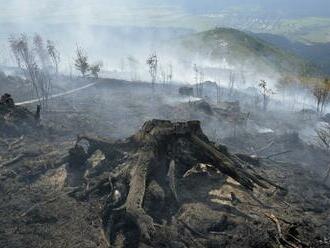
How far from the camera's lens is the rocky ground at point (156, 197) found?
1086 inches

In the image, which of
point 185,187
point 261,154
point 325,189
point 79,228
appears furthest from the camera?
point 261,154

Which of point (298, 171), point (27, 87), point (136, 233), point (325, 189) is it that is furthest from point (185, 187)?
point (27, 87)

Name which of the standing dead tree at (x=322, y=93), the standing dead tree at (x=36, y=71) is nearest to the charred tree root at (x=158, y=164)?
the standing dead tree at (x=36, y=71)

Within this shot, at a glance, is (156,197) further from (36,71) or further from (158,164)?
(36,71)

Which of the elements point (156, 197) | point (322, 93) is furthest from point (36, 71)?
point (156, 197)

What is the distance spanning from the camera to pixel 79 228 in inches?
1160

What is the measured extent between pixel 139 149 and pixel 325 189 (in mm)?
21593

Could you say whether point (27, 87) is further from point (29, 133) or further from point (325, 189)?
point (325, 189)

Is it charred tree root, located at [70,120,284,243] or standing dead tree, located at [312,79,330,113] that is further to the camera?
standing dead tree, located at [312,79,330,113]

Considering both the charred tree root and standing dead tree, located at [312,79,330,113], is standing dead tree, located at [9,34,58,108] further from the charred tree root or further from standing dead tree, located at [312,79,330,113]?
standing dead tree, located at [312,79,330,113]

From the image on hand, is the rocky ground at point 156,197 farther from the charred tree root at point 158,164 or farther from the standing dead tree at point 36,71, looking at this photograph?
the standing dead tree at point 36,71

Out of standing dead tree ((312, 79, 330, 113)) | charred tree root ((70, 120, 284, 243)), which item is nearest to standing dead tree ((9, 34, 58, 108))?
charred tree root ((70, 120, 284, 243))

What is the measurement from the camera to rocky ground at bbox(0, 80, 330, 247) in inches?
1086

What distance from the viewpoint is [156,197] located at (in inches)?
1238
